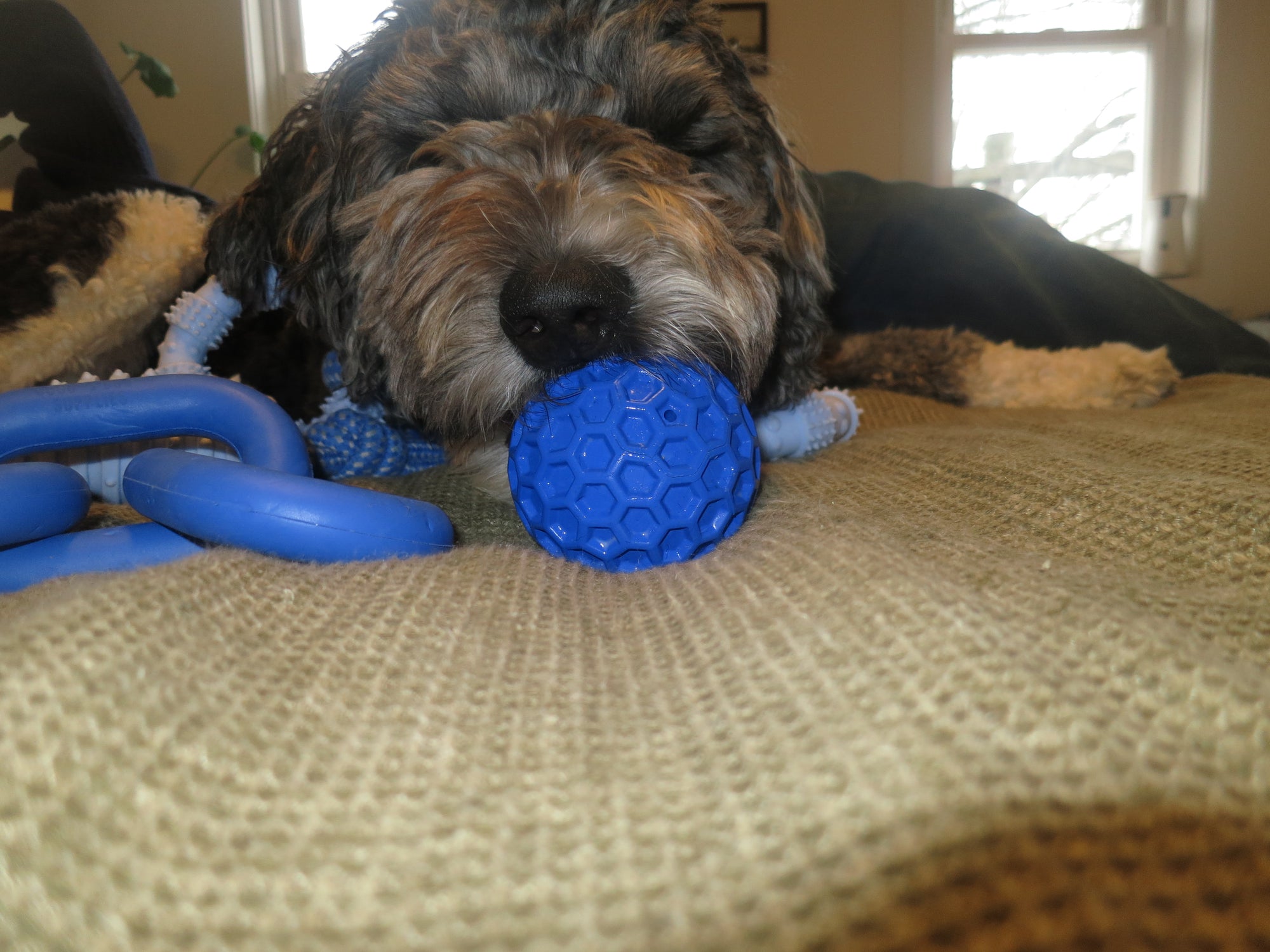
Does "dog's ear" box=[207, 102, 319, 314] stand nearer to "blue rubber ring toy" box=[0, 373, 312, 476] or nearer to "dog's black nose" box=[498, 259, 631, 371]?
"blue rubber ring toy" box=[0, 373, 312, 476]

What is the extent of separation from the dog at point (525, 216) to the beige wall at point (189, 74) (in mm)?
4798

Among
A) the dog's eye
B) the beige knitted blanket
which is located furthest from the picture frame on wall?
the beige knitted blanket

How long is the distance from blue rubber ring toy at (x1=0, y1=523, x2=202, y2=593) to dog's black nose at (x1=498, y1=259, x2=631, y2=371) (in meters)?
0.46

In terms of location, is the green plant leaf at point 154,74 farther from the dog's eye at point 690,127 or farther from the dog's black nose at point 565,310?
the dog's black nose at point 565,310

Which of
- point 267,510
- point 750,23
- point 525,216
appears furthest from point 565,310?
point 750,23

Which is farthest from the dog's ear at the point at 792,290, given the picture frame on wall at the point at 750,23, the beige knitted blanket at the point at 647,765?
the picture frame on wall at the point at 750,23

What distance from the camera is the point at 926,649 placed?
644 millimetres

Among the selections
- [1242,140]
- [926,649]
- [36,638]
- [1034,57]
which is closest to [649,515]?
[926,649]

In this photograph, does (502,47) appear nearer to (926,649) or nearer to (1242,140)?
(926,649)

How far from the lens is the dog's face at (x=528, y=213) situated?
1.27 metres

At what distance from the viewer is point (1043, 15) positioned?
22.7 ft

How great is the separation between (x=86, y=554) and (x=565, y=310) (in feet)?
2.43

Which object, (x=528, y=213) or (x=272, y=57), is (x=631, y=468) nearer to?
(x=528, y=213)

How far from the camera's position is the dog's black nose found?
3.90 feet
